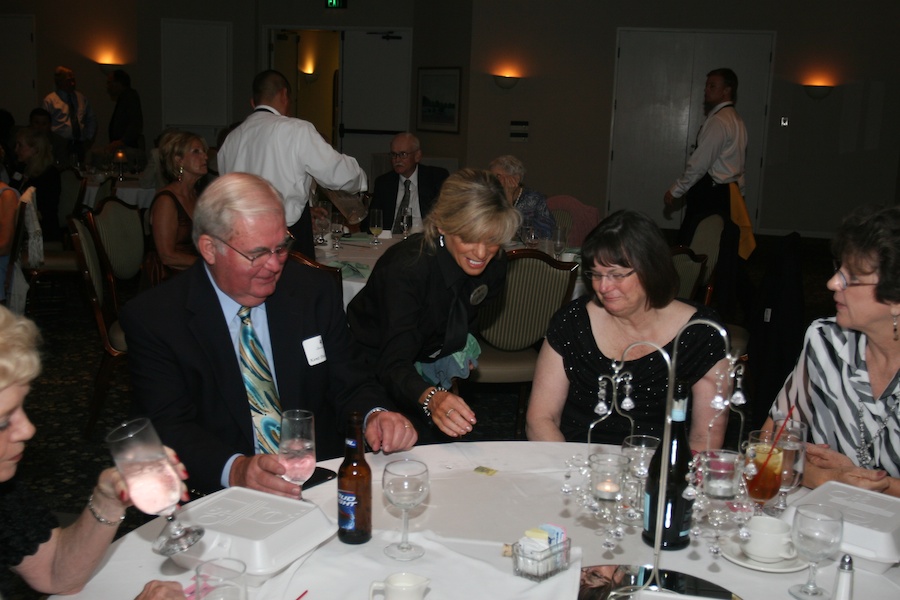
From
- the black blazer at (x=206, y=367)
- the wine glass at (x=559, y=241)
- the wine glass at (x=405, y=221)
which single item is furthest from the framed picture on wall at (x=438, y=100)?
the black blazer at (x=206, y=367)

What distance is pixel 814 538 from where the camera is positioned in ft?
4.90

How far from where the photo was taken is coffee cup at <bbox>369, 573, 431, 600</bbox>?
4.69 ft

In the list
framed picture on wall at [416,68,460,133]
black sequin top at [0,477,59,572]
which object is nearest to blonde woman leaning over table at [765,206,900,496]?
black sequin top at [0,477,59,572]

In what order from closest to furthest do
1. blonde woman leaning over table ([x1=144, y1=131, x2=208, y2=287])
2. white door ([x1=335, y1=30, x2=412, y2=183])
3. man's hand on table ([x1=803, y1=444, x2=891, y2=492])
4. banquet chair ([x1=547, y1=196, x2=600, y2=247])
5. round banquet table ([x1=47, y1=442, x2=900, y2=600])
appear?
round banquet table ([x1=47, y1=442, x2=900, y2=600]), man's hand on table ([x1=803, y1=444, x2=891, y2=492]), blonde woman leaning over table ([x1=144, y1=131, x2=208, y2=287]), banquet chair ([x1=547, y1=196, x2=600, y2=247]), white door ([x1=335, y1=30, x2=412, y2=183])

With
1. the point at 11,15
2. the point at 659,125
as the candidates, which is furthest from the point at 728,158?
the point at 11,15

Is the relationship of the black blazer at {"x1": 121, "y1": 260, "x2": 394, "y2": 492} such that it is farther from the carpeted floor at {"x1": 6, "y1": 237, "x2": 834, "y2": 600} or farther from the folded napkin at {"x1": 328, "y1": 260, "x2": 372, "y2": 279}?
the folded napkin at {"x1": 328, "y1": 260, "x2": 372, "y2": 279}

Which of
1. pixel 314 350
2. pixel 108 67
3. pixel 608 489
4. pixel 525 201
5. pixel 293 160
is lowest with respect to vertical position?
pixel 608 489

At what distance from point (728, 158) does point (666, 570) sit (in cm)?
630

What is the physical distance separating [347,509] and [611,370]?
3.83 feet

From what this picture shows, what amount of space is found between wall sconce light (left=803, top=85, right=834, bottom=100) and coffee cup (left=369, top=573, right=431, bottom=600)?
1151cm

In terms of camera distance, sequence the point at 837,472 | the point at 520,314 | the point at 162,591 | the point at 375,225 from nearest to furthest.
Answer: the point at 162,591, the point at 837,472, the point at 520,314, the point at 375,225

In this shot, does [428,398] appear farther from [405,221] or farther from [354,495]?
[405,221]

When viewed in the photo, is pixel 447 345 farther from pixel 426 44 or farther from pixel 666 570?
pixel 426 44

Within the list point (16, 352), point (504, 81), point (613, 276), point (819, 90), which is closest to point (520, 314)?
point (613, 276)
